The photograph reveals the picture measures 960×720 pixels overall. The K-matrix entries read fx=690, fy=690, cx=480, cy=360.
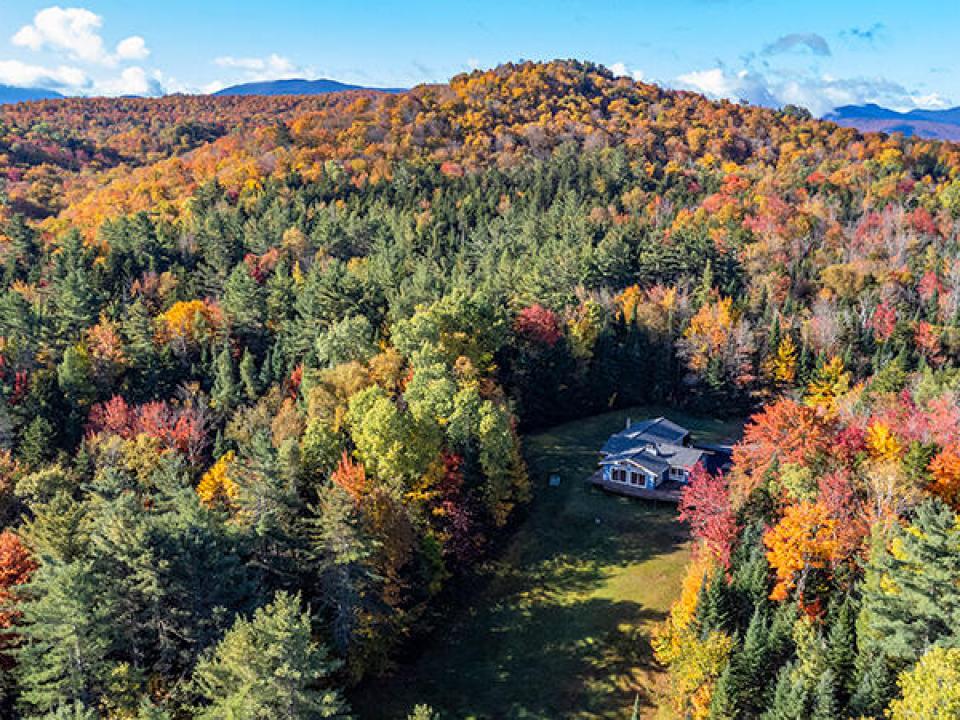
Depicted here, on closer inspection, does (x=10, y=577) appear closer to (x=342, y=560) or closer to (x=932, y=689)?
(x=342, y=560)

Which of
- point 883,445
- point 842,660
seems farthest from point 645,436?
point 842,660

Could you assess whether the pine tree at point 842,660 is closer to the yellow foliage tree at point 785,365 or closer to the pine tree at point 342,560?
the pine tree at point 342,560

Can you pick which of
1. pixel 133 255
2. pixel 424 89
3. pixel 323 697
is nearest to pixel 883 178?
pixel 424 89

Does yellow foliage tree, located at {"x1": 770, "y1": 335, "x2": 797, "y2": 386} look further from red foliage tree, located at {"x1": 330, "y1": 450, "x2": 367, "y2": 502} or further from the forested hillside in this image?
red foliage tree, located at {"x1": 330, "y1": 450, "x2": 367, "y2": 502}

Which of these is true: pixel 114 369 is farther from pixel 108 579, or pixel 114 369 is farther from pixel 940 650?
pixel 940 650

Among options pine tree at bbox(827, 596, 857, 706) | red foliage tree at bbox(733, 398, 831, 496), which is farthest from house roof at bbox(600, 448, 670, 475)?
pine tree at bbox(827, 596, 857, 706)

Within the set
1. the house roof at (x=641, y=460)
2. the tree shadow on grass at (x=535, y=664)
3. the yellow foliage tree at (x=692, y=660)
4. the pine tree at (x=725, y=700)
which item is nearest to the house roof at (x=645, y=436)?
the house roof at (x=641, y=460)
